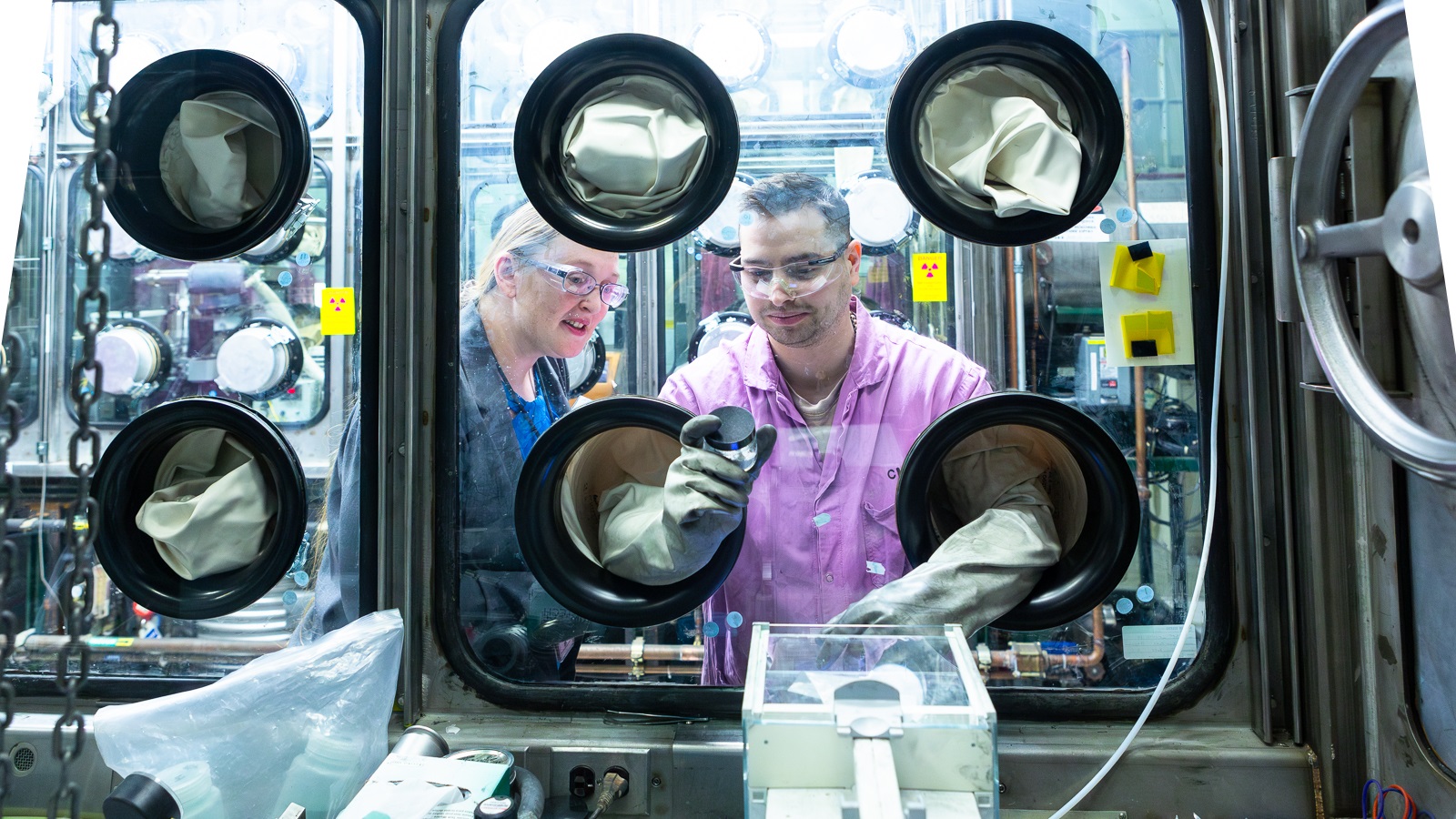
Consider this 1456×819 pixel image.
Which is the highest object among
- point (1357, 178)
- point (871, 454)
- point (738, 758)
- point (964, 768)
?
point (1357, 178)

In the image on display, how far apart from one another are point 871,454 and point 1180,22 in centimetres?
107

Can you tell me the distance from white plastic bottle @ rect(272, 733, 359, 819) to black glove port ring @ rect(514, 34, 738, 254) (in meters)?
1.09

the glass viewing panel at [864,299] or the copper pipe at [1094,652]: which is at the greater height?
the glass viewing panel at [864,299]

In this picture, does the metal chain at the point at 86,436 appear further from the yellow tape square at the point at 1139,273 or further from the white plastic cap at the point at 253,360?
the yellow tape square at the point at 1139,273

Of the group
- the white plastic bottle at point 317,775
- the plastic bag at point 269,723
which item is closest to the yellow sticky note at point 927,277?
the plastic bag at point 269,723

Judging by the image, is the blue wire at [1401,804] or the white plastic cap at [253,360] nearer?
the blue wire at [1401,804]

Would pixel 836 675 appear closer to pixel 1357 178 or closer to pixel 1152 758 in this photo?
pixel 1152 758

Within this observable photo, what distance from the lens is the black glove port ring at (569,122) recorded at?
1932 millimetres

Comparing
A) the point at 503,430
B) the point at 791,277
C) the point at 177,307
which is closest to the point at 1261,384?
→ the point at 791,277

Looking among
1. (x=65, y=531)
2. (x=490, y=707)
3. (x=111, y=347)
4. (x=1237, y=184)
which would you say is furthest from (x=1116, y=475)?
(x=65, y=531)

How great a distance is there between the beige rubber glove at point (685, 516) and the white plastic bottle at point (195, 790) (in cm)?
82

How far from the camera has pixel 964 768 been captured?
4.03ft

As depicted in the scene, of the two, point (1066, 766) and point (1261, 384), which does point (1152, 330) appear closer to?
point (1261, 384)

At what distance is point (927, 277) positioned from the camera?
1.93m
